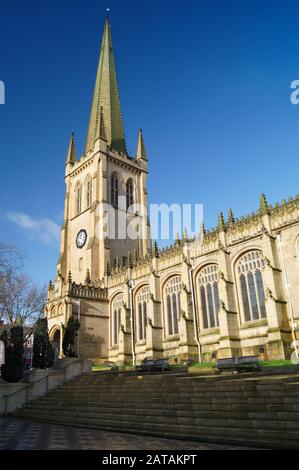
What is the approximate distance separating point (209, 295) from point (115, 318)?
44.3 ft

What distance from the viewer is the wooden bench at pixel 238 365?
18.7 metres

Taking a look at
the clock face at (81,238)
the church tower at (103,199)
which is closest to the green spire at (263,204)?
the church tower at (103,199)

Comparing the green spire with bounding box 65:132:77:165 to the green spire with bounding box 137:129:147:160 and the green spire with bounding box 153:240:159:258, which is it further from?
the green spire with bounding box 153:240:159:258

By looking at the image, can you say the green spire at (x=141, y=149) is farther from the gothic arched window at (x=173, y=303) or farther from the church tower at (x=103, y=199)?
the gothic arched window at (x=173, y=303)

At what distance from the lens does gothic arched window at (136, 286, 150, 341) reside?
3853cm

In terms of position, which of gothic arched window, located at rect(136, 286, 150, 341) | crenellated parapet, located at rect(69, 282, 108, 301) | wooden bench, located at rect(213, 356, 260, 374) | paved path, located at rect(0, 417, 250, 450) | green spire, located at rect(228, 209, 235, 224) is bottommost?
paved path, located at rect(0, 417, 250, 450)

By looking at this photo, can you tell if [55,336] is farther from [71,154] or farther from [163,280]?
[71,154]

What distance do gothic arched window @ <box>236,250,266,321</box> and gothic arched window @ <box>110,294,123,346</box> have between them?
16.2 metres

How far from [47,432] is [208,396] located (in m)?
6.39

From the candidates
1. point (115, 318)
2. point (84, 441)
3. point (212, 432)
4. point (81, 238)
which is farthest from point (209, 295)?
point (81, 238)

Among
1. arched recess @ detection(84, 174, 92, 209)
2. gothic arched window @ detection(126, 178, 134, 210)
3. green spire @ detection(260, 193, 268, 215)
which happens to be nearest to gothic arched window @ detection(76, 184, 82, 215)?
arched recess @ detection(84, 174, 92, 209)

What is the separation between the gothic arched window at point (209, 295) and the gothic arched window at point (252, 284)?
8.73ft
